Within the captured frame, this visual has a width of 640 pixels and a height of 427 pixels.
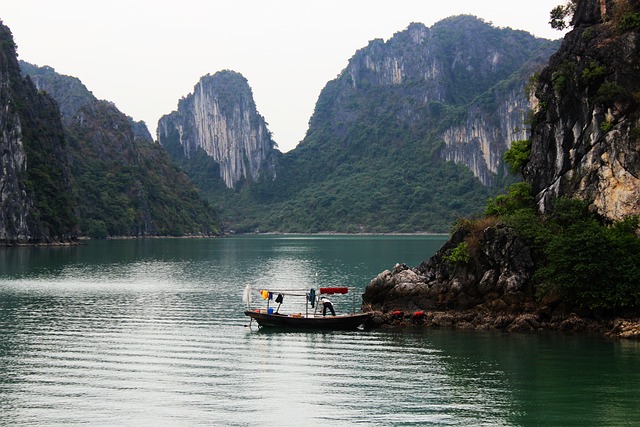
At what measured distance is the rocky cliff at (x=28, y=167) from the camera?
114 meters

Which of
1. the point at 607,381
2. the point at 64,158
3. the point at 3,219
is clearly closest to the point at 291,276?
the point at 607,381

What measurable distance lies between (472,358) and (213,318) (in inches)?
662

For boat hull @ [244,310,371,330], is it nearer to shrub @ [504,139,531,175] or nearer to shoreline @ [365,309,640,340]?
shoreline @ [365,309,640,340]

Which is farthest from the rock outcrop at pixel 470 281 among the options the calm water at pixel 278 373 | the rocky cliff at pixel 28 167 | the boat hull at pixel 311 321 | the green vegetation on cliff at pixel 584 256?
the rocky cliff at pixel 28 167

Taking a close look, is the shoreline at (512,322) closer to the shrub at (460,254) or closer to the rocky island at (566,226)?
the rocky island at (566,226)

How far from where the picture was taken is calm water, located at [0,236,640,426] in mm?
20812

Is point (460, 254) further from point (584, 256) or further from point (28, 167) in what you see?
point (28, 167)

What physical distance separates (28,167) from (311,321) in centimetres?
9984

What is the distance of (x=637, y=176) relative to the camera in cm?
3659

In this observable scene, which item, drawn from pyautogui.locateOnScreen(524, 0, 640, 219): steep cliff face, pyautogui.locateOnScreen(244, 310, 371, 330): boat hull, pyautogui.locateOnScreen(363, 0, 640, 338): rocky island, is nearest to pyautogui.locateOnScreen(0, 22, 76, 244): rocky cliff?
pyautogui.locateOnScreen(244, 310, 371, 330): boat hull

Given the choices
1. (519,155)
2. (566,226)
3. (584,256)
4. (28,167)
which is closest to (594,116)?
(566,226)

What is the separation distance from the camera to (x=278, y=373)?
26.8m

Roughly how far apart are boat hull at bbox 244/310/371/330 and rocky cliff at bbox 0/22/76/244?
85.4 metres

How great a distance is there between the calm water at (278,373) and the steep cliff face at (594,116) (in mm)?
8437
